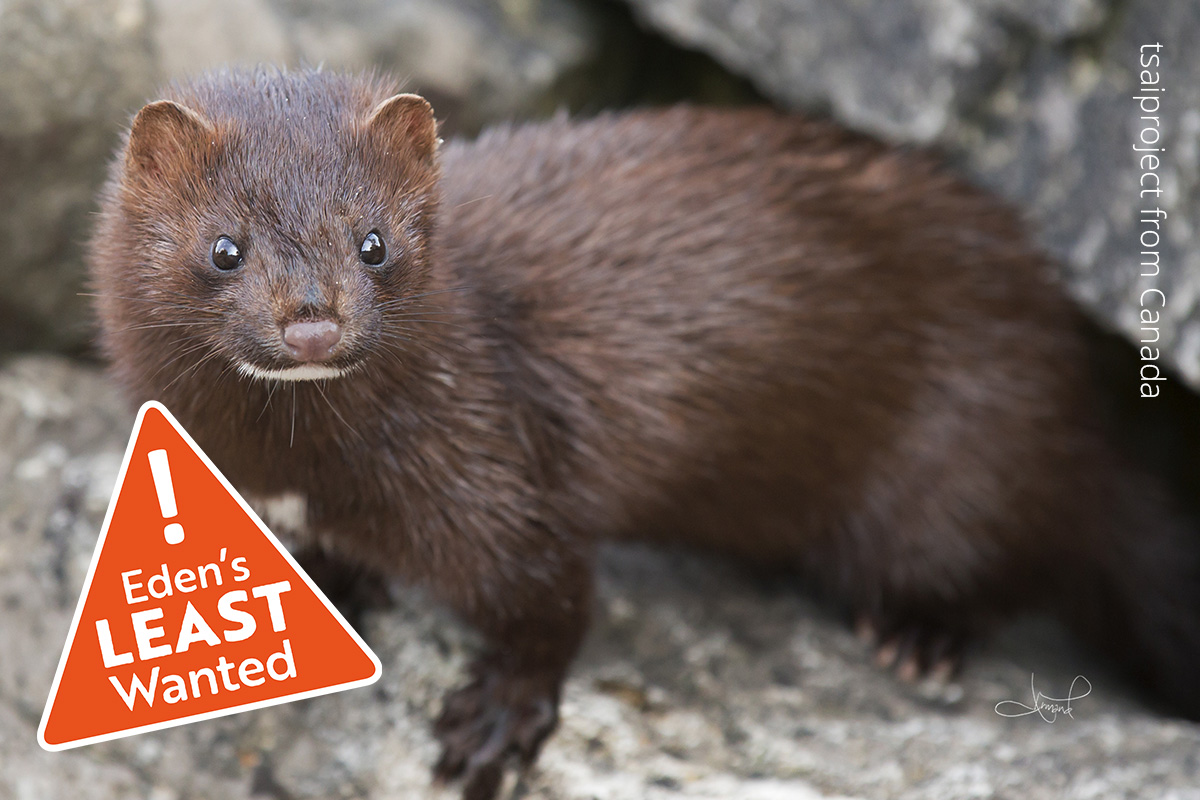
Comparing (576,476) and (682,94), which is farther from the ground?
(682,94)

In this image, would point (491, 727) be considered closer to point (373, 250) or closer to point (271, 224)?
point (373, 250)

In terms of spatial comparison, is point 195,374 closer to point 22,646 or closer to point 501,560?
point 501,560

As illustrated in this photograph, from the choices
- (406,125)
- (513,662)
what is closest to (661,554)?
(513,662)

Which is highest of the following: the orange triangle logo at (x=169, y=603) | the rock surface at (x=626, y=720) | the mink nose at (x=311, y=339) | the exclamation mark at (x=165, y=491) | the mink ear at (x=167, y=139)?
the mink ear at (x=167, y=139)

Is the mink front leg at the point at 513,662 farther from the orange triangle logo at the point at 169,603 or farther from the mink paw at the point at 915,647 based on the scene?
the mink paw at the point at 915,647

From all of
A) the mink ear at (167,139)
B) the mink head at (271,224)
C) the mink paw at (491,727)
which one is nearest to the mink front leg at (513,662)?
the mink paw at (491,727)

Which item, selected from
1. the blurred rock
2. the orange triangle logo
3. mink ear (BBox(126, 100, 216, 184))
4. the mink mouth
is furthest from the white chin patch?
the blurred rock

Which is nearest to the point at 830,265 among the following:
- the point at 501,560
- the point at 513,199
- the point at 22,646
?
the point at 513,199
